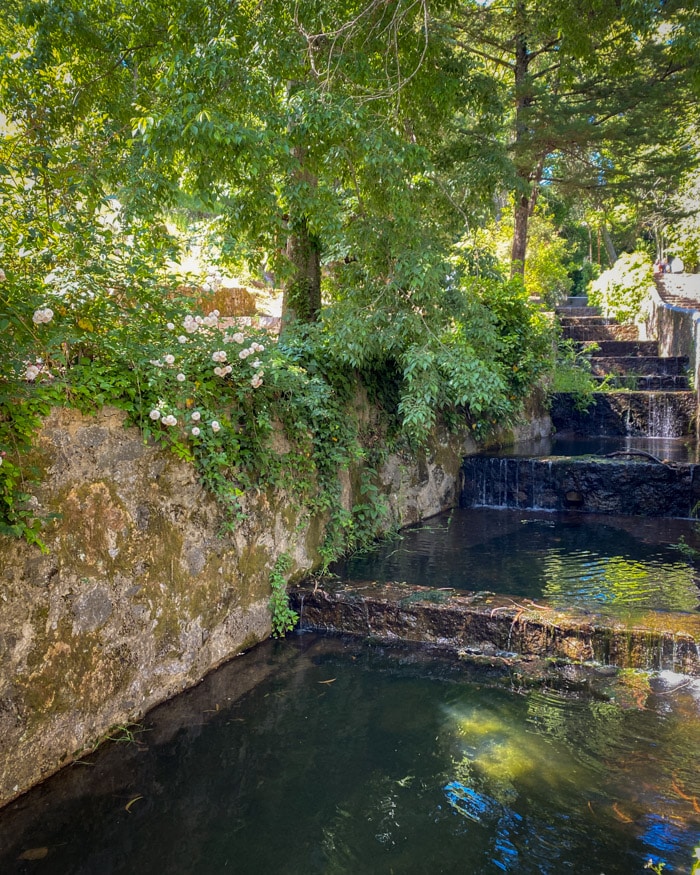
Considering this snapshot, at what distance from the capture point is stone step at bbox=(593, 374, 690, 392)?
539 inches

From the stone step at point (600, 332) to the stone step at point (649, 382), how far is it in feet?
14.6

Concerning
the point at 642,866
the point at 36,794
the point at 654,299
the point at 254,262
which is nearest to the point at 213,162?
the point at 254,262

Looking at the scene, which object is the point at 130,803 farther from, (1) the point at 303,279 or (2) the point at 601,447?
(2) the point at 601,447

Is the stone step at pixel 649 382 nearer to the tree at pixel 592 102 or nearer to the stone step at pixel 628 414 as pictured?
the stone step at pixel 628 414

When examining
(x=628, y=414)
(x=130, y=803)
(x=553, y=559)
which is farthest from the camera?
(x=628, y=414)

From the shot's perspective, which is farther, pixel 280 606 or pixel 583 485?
pixel 583 485

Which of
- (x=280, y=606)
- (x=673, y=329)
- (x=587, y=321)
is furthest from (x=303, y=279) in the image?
(x=587, y=321)

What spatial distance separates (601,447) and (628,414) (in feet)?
5.77

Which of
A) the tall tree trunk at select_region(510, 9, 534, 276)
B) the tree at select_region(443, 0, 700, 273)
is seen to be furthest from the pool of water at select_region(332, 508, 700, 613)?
the tall tree trunk at select_region(510, 9, 534, 276)

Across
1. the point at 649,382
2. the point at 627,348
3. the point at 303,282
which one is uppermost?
the point at 627,348

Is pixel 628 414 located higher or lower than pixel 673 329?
lower

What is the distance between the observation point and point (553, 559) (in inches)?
252

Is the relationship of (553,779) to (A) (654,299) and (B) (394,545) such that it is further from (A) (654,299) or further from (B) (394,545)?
(A) (654,299)

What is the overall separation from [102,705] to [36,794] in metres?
0.54
